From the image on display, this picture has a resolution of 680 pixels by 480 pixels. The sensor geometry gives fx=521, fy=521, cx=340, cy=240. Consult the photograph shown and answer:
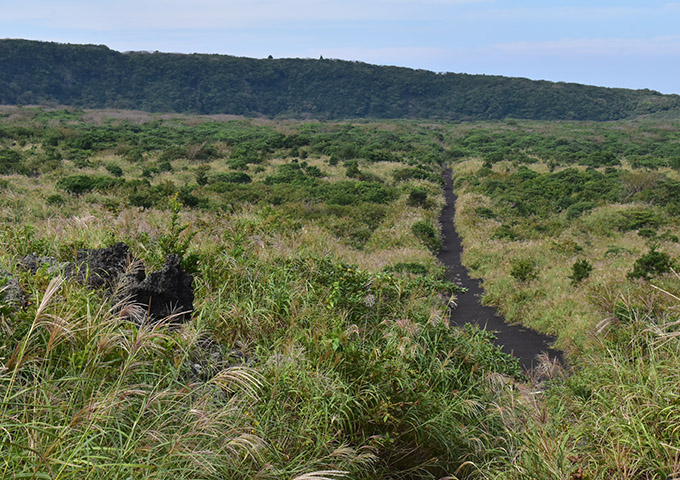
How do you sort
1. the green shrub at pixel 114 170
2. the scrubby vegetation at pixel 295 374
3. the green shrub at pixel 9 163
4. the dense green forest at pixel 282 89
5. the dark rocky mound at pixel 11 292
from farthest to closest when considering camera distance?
the dense green forest at pixel 282 89 → the green shrub at pixel 114 170 → the green shrub at pixel 9 163 → the dark rocky mound at pixel 11 292 → the scrubby vegetation at pixel 295 374

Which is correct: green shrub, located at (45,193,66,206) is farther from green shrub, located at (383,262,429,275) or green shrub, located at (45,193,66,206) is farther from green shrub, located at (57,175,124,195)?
green shrub, located at (383,262,429,275)

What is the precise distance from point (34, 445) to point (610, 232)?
20785 mm

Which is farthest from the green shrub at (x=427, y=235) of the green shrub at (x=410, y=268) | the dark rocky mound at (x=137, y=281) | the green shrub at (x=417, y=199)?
the dark rocky mound at (x=137, y=281)

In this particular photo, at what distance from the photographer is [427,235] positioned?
1864cm

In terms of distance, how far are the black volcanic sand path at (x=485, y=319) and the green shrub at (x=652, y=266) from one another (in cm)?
296

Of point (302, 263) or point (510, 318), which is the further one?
point (510, 318)

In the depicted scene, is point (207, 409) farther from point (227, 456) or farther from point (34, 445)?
point (34, 445)

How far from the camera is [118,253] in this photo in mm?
5105

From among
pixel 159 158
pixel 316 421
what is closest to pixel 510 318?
pixel 316 421

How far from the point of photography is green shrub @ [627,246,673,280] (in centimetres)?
1191

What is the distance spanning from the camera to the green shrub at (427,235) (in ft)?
59.8

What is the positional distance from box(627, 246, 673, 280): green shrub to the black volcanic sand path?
2960mm

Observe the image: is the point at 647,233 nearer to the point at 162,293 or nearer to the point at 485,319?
the point at 485,319

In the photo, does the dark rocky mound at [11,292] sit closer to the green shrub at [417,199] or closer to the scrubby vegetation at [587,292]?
the scrubby vegetation at [587,292]
